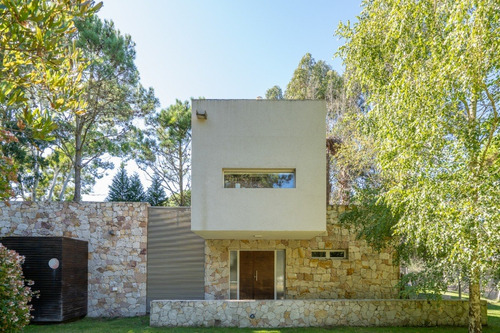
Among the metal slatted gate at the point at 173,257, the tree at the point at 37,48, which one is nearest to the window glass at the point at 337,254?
the metal slatted gate at the point at 173,257

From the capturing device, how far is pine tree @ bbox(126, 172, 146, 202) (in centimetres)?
1981

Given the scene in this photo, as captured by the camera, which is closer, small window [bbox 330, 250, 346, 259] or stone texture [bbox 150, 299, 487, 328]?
stone texture [bbox 150, 299, 487, 328]

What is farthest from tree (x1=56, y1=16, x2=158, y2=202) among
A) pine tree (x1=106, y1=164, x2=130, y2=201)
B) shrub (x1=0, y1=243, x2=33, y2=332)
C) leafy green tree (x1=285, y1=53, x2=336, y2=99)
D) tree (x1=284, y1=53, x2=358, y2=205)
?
tree (x1=284, y1=53, x2=358, y2=205)

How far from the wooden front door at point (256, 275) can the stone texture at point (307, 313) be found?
7.08 ft

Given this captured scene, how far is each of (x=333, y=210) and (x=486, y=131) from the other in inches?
237

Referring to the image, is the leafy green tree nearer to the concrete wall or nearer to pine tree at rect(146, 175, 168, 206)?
pine tree at rect(146, 175, 168, 206)

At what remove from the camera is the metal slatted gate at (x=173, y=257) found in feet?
40.8

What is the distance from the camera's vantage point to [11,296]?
8016mm

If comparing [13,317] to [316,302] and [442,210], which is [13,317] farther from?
[442,210]

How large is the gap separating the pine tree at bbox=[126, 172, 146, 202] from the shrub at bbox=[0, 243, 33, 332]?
1073 cm

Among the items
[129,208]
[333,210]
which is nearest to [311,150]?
[333,210]

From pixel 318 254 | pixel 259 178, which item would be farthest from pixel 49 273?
pixel 318 254

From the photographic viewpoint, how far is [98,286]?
40.3 feet

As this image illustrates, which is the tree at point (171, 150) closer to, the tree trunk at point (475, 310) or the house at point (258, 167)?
the house at point (258, 167)
